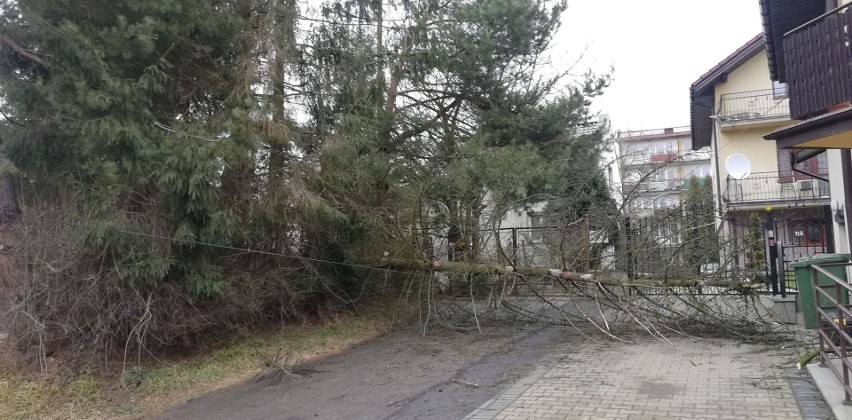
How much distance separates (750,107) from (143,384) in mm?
21081

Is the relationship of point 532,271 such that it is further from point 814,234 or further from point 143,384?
point 814,234

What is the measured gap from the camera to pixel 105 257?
7.73 metres

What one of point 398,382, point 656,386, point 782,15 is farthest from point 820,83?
point 398,382

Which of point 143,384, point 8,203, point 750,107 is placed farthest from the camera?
point 750,107

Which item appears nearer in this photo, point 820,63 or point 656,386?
point 656,386

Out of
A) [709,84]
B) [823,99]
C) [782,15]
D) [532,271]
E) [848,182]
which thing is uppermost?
[709,84]

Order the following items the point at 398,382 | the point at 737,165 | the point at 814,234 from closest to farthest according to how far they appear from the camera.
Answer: the point at 398,382 → the point at 737,165 → the point at 814,234

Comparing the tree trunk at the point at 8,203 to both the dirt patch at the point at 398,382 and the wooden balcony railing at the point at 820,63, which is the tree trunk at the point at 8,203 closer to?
the dirt patch at the point at 398,382

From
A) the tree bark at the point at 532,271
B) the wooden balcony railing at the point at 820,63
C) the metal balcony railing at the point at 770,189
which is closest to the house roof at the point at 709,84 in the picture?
the metal balcony railing at the point at 770,189

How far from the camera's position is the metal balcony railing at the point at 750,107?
808 inches

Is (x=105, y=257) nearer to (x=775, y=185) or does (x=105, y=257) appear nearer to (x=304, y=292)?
(x=304, y=292)

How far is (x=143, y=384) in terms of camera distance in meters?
7.57

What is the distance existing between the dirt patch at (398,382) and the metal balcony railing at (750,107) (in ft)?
48.0

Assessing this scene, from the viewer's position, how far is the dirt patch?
6297mm
